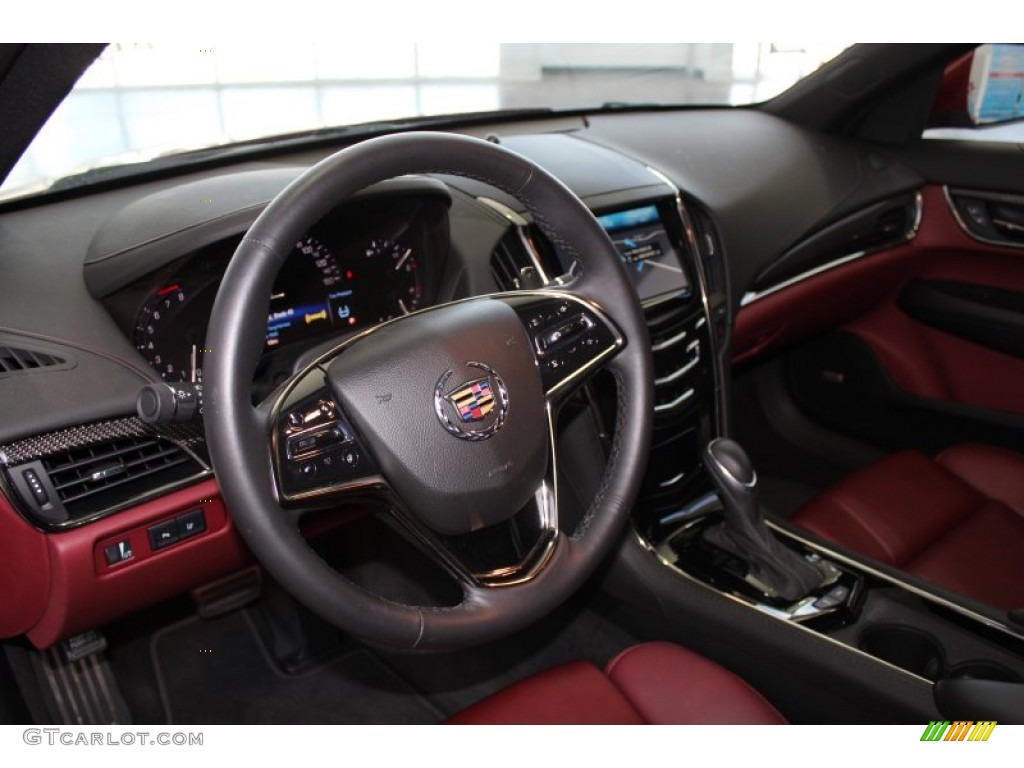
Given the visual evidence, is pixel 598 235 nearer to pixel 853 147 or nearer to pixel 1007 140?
pixel 853 147

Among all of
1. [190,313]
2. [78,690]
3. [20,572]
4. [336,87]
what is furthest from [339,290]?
[78,690]

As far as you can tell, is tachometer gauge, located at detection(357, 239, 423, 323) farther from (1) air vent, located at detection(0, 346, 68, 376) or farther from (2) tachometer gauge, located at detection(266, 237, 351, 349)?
(1) air vent, located at detection(0, 346, 68, 376)

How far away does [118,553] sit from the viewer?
1.32 metres

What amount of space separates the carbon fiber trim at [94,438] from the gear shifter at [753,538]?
0.92m

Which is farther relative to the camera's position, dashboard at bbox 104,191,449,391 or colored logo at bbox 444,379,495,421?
dashboard at bbox 104,191,449,391

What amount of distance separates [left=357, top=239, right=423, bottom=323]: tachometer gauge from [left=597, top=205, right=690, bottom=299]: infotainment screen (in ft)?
1.36

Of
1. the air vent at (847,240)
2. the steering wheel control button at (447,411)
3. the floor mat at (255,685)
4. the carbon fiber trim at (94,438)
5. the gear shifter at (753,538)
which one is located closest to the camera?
the steering wheel control button at (447,411)

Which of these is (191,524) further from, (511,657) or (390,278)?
(511,657)

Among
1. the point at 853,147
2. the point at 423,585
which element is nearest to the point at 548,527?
the point at 423,585

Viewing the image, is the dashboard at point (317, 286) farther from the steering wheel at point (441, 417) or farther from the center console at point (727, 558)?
the center console at point (727, 558)

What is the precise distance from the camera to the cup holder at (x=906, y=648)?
1.49m

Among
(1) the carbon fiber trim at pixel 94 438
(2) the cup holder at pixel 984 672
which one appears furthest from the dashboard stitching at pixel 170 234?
(2) the cup holder at pixel 984 672

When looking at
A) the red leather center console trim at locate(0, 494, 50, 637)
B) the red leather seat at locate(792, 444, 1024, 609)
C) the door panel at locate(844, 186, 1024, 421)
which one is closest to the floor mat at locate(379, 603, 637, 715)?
the red leather seat at locate(792, 444, 1024, 609)
